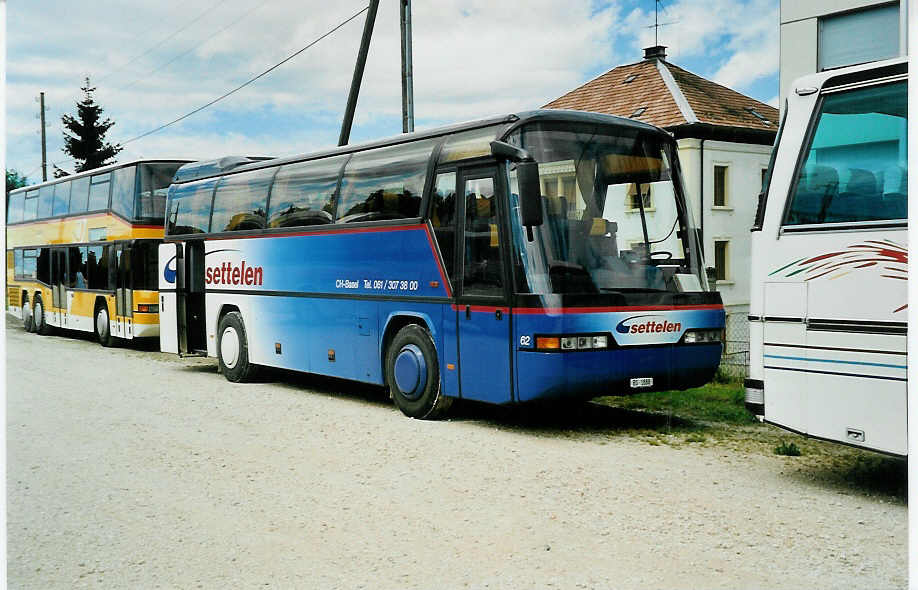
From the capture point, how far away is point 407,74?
62.2 feet

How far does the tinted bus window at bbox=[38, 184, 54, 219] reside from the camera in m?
25.7

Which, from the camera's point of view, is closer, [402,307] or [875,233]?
[875,233]

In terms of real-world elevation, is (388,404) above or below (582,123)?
below

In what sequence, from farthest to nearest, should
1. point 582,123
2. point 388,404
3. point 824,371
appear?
point 388,404 → point 582,123 → point 824,371

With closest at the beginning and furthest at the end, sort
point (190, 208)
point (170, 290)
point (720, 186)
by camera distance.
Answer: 1. point (190, 208)
2. point (170, 290)
3. point (720, 186)

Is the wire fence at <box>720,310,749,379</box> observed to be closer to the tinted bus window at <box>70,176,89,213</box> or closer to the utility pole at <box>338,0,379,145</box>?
the utility pole at <box>338,0,379,145</box>

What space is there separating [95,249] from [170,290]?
6.74m

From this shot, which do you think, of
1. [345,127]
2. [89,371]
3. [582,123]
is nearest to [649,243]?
[582,123]

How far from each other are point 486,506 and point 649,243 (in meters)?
4.17

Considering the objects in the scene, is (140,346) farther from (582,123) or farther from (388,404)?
(582,123)

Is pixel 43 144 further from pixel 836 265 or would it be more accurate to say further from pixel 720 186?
pixel 836 265

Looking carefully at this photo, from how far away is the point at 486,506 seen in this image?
22.5 feet

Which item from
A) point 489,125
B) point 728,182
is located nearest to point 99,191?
point 489,125

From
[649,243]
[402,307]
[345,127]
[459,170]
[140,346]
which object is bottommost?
[140,346]
